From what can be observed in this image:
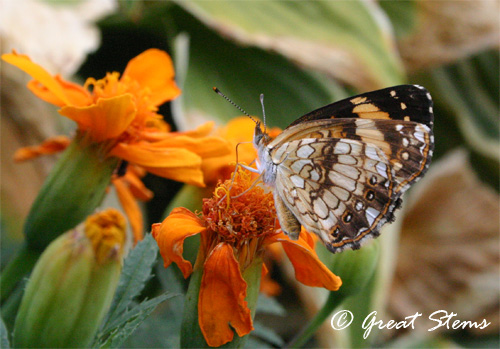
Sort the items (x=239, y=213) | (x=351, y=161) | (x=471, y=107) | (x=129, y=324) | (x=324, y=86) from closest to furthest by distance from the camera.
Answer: (x=129, y=324) < (x=239, y=213) < (x=351, y=161) < (x=324, y=86) < (x=471, y=107)

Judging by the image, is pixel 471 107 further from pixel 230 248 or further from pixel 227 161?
pixel 230 248

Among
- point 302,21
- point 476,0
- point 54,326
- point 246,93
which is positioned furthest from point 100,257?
point 476,0

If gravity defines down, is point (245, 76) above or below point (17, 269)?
below

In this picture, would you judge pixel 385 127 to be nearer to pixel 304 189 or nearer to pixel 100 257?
pixel 304 189

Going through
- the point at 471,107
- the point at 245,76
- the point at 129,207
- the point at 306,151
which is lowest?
the point at 471,107

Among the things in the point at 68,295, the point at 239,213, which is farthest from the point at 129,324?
the point at 239,213

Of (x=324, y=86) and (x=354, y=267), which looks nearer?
(x=354, y=267)

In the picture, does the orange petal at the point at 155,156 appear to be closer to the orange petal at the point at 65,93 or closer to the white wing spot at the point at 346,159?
the orange petal at the point at 65,93

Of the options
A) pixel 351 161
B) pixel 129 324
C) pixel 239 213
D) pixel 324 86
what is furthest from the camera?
pixel 324 86
